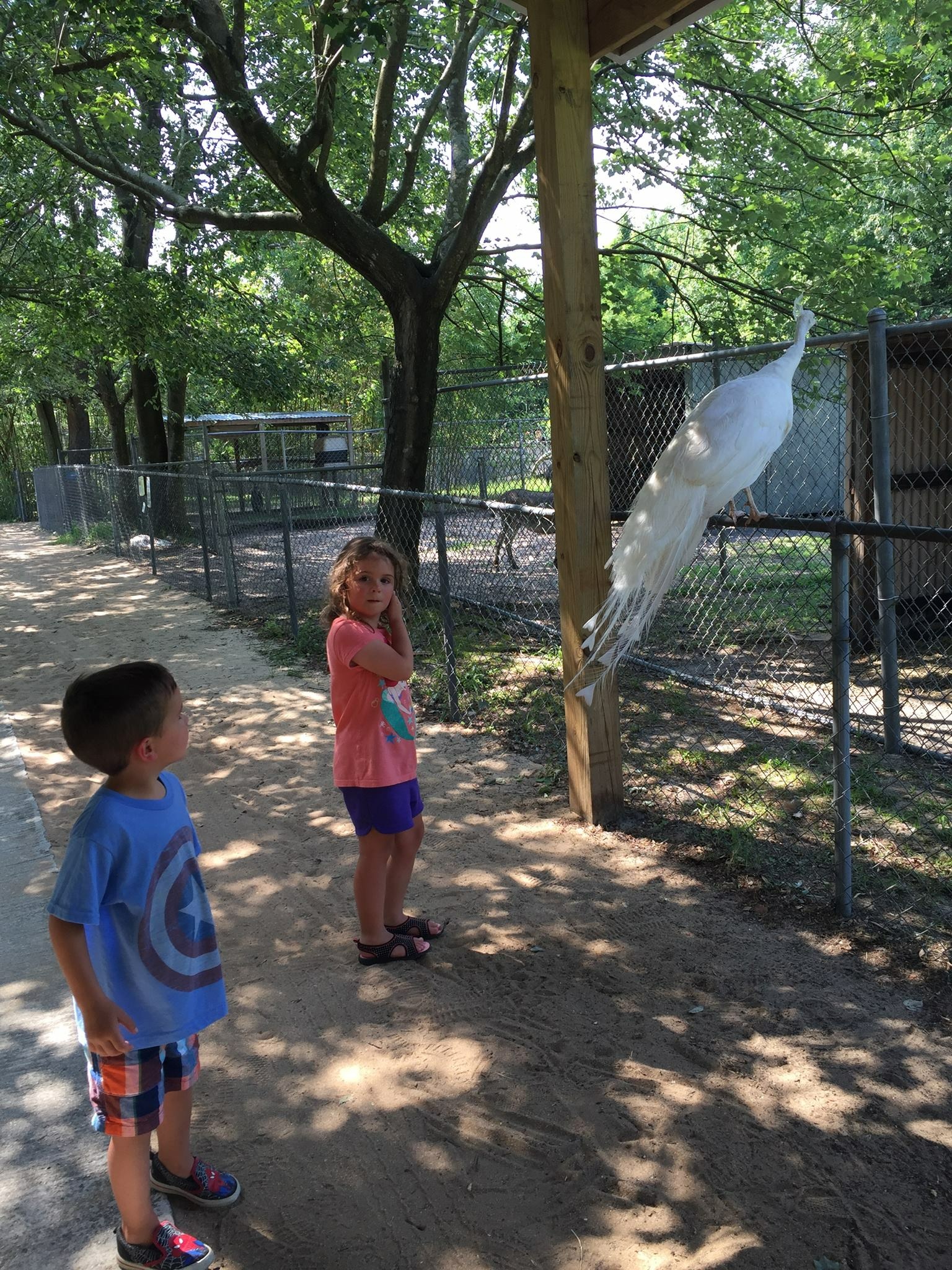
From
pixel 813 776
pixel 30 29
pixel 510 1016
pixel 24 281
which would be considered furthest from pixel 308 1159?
pixel 24 281

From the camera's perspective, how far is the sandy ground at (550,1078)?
2.18m

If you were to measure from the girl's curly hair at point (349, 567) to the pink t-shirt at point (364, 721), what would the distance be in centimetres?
8

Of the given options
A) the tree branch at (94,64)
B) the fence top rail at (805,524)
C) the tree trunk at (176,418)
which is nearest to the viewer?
the fence top rail at (805,524)

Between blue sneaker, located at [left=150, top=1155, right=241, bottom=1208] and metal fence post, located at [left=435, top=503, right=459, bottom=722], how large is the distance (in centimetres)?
363

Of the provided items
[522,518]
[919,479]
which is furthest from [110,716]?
[522,518]

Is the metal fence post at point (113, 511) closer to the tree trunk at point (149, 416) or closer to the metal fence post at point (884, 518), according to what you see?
the tree trunk at point (149, 416)

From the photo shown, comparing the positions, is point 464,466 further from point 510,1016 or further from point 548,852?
point 510,1016

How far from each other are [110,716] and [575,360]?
2.75 meters

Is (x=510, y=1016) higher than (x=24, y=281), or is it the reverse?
(x=24, y=281)

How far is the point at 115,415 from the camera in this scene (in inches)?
840

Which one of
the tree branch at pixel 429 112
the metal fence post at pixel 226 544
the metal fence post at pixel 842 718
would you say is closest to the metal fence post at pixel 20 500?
the metal fence post at pixel 226 544

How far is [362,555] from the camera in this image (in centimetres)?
317

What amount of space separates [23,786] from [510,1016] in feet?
11.9

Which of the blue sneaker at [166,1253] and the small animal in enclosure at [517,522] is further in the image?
the small animal in enclosure at [517,522]
